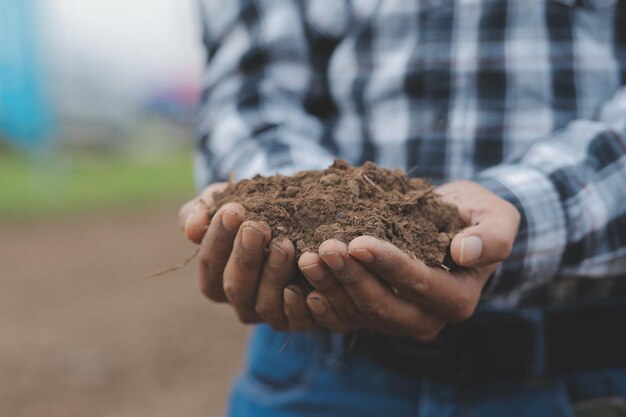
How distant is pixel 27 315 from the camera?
17.4 ft

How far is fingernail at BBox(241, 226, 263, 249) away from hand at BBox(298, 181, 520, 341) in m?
0.09

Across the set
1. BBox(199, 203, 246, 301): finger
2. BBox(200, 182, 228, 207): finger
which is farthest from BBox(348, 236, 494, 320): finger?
BBox(200, 182, 228, 207): finger

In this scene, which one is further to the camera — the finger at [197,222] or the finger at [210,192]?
the finger at [210,192]

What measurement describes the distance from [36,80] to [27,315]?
6031 millimetres

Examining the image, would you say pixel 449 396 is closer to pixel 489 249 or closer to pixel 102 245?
pixel 489 249

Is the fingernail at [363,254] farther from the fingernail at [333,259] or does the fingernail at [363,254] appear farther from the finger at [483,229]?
the finger at [483,229]

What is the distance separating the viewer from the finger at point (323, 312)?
4.36 ft

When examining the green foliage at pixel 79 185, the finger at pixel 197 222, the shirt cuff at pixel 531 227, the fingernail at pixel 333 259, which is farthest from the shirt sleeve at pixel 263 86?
the green foliage at pixel 79 185

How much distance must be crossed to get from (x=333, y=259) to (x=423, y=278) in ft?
0.60

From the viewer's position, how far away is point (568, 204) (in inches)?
59.5

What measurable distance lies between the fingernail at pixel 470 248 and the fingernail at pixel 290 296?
12.7 inches

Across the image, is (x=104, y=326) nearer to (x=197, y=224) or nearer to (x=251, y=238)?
(x=197, y=224)

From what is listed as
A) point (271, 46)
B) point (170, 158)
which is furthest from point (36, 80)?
point (170, 158)

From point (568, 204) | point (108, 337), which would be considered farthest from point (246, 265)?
point (108, 337)
